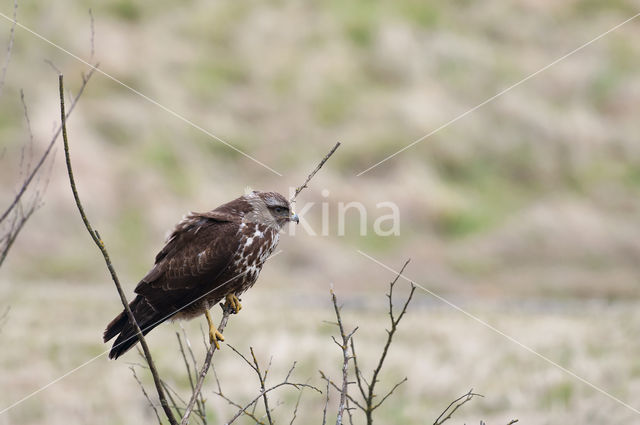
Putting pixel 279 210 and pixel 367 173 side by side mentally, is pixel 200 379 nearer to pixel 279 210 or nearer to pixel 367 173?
pixel 279 210

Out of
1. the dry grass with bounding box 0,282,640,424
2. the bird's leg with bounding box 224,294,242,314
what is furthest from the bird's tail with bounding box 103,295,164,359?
the dry grass with bounding box 0,282,640,424

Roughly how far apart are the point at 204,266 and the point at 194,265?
2.3 inches

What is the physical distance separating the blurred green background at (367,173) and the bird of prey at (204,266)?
4.88 meters

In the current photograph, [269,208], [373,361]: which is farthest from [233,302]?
[373,361]

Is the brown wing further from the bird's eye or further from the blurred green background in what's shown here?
the blurred green background

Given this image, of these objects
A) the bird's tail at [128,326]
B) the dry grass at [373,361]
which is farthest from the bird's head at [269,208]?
the dry grass at [373,361]

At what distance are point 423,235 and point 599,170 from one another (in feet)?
A: 20.5

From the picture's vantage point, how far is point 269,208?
404cm

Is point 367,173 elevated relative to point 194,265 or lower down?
elevated

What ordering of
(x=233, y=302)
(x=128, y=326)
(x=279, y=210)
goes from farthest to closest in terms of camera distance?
1. (x=279, y=210)
2. (x=233, y=302)
3. (x=128, y=326)

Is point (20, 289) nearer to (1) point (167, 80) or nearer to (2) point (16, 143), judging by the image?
(2) point (16, 143)

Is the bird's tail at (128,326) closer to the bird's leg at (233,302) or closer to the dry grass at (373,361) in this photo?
the bird's leg at (233,302)

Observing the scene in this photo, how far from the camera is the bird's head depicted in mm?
4016

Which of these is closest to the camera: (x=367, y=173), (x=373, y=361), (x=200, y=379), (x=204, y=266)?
(x=200, y=379)
